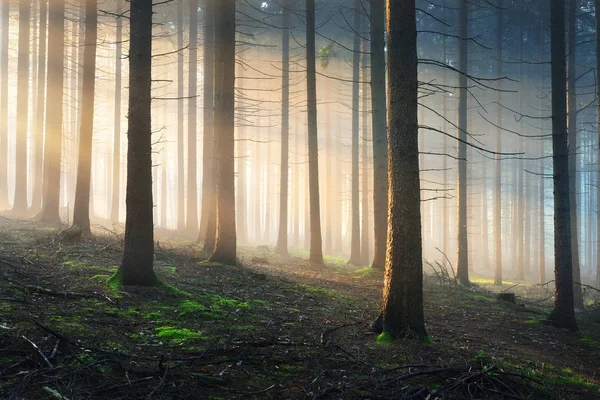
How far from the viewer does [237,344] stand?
5.91m

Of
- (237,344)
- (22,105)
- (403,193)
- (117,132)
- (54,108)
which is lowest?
(237,344)

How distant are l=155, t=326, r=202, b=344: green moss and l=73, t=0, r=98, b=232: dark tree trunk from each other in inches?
396

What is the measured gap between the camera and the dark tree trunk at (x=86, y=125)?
15.4 metres

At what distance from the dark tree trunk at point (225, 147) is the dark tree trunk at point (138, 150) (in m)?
4.71

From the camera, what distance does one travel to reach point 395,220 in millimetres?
7336

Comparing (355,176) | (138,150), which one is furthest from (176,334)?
(355,176)

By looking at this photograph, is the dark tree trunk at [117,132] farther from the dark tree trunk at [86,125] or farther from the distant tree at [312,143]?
the distant tree at [312,143]

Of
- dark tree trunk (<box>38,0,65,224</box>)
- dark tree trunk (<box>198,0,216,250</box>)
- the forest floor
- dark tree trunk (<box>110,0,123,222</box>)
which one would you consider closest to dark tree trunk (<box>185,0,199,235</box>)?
dark tree trunk (<box>198,0,216,250</box>)

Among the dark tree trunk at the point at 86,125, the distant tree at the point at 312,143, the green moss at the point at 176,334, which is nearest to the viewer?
the green moss at the point at 176,334

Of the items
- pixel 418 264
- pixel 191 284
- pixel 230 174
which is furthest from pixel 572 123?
pixel 191 284

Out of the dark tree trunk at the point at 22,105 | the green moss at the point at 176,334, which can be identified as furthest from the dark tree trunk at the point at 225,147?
the dark tree trunk at the point at 22,105

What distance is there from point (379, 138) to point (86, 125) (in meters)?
10.5

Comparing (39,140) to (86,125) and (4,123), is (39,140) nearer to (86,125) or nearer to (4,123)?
(4,123)

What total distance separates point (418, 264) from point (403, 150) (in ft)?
6.03
